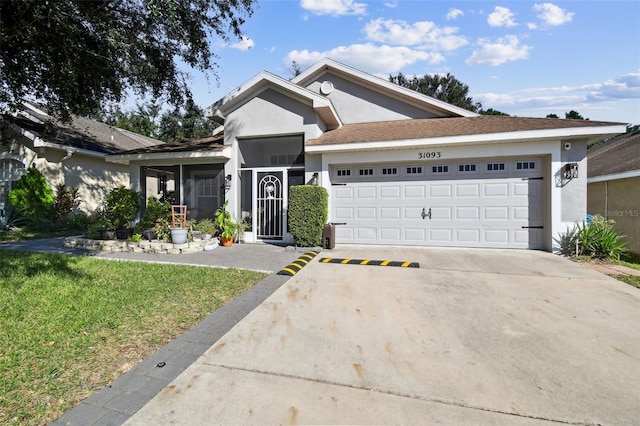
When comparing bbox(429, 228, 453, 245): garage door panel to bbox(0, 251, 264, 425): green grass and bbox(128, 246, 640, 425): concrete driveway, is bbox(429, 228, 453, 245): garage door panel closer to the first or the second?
bbox(128, 246, 640, 425): concrete driveway

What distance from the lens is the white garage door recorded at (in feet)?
28.6

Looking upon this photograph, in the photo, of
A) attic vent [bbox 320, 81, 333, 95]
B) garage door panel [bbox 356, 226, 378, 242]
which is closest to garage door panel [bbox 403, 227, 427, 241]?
garage door panel [bbox 356, 226, 378, 242]

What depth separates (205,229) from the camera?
10.0 metres

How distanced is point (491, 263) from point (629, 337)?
3717 millimetres

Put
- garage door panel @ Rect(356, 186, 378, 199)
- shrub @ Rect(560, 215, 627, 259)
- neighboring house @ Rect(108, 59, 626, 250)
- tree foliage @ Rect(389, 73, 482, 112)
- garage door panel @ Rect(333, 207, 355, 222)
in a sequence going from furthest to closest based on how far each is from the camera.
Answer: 1. tree foliage @ Rect(389, 73, 482, 112)
2. garage door panel @ Rect(333, 207, 355, 222)
3. garage door panel @ Rect(356, 186, 378, 199)
4. neighboring house @ Rect(108, 59, 626, 250)
5. shrub @ Rect(560, 215, 627, 259)

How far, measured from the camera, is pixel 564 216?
323 inches

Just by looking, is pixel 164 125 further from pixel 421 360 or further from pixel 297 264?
pixel 421 360

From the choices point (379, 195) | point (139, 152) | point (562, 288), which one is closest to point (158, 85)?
point (139, 152)

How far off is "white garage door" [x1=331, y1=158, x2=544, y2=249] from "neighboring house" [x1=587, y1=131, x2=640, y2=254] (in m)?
3.46

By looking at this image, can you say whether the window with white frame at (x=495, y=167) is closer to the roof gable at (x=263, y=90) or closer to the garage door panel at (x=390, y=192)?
the garage door panel at (x=390, y=192)

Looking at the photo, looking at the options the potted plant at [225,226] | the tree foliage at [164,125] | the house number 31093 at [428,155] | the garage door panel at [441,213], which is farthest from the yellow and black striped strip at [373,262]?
the tree foliage at [164,125]

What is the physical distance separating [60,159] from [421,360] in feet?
57.8

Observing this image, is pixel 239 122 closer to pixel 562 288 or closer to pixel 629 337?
pixel 562 288

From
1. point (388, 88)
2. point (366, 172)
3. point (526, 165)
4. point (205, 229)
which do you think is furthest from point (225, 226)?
point (526, 165)
